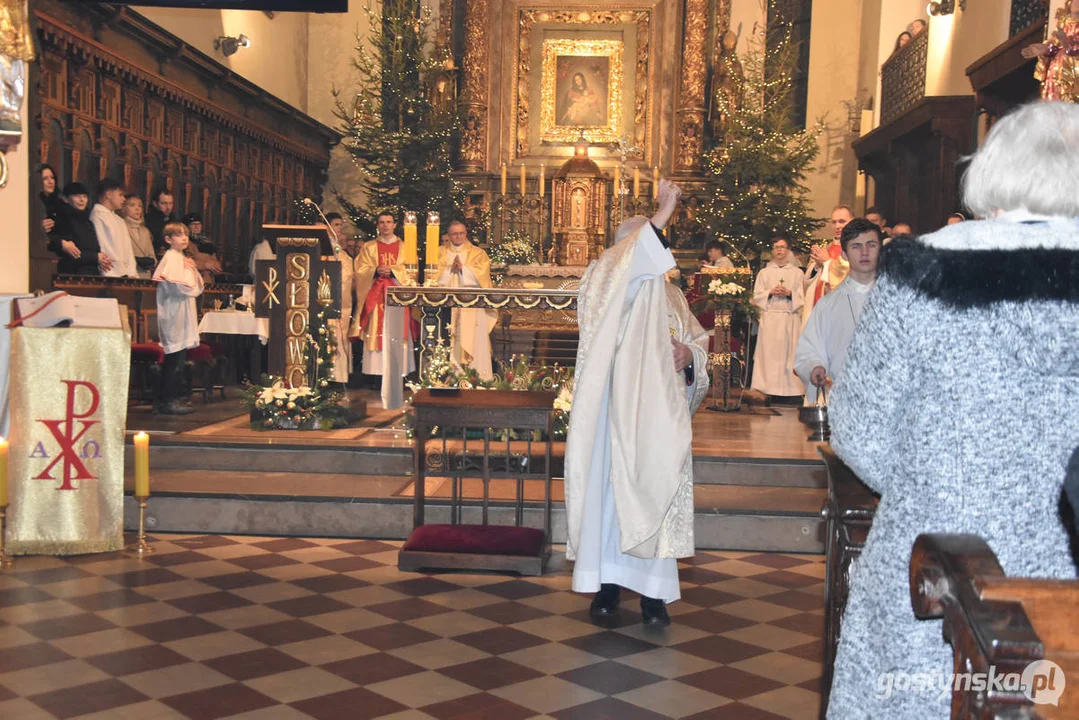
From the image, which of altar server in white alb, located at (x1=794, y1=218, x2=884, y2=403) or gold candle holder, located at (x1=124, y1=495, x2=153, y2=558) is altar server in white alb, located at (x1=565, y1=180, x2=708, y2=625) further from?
gold candle holder, located at (x1=124, y1=495, x2=153, y2=558)

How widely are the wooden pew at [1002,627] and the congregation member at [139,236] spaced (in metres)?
9.69

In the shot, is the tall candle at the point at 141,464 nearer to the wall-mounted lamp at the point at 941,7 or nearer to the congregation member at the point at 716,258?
the congregation member at the point at 716,258

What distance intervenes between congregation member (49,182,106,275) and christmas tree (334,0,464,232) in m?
6.80

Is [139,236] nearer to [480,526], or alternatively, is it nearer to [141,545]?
[141,545]

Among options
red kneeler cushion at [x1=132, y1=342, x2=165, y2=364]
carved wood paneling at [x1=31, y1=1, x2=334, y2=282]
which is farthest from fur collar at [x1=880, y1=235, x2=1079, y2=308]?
red kneeler cushion at [x1=132, y1=342, x2=165, y2=364]

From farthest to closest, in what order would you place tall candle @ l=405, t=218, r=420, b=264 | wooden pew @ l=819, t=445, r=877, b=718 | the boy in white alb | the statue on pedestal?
1. the statue on pedestal
2. the boy in white alb
3. tall candle @ l=405, t=218, r=420, b=264
4. wooden pew @ l=819, t=445, r=877, b=718

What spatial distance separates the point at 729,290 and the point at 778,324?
1.59 metres

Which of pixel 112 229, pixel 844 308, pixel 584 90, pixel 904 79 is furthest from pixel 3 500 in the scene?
pixel 584 90

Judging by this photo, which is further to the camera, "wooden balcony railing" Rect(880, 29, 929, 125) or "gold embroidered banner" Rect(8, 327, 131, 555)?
"wooden balcony railing" Rect(880, 29, 929, 125)

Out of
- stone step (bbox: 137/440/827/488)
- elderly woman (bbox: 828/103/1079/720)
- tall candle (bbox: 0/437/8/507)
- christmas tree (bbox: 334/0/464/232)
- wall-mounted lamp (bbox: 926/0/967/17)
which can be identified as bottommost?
stone step (bbox: 137/440/827/488)

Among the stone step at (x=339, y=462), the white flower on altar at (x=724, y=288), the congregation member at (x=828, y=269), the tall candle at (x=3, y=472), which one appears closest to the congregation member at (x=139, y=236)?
the stone step at (x=339, y=462)

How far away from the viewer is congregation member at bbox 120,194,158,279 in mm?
10398

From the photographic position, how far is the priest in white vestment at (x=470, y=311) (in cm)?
1035

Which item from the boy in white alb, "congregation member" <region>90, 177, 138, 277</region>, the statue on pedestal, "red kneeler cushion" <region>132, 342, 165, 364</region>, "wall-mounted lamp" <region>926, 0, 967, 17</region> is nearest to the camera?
the boy in white alb
